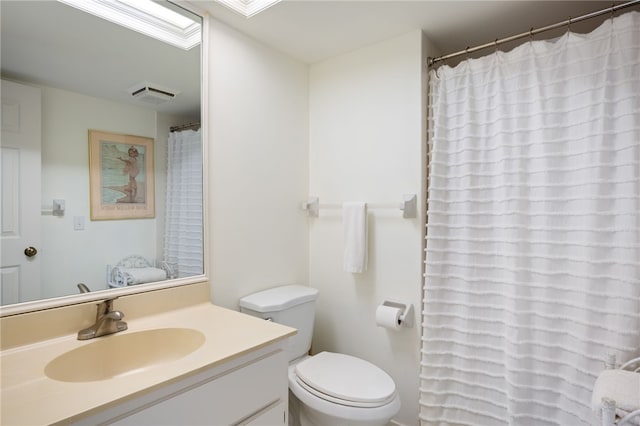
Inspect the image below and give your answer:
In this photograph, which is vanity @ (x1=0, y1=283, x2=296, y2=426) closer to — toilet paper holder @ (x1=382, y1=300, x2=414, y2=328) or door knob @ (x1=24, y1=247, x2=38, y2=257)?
A: door knob @ (x1=24, y1=247, x2=38, y2=257)

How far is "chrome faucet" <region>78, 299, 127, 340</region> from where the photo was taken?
1.15m

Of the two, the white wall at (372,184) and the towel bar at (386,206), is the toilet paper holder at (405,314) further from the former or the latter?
the towel bar at (386,206)

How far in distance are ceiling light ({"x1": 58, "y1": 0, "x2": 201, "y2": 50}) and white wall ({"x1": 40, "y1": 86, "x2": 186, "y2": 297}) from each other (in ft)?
1.11

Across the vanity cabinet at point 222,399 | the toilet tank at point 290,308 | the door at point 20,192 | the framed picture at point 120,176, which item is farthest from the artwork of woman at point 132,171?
the vanity cabinet at point 222,399

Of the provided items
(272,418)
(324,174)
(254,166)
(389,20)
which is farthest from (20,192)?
(389,20)

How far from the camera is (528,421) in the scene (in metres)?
1.47

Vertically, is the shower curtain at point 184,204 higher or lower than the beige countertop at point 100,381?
higher

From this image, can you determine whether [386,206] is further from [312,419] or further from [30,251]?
[30,251]

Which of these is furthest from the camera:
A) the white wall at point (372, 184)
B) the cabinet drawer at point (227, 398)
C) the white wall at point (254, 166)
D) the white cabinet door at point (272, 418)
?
the white wall at point (372, 184)

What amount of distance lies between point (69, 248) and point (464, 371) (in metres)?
1.83

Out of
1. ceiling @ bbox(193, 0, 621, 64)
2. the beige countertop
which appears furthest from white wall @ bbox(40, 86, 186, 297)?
ceiling @ bbox(193, 0, 621, 64)

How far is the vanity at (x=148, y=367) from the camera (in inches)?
31.8

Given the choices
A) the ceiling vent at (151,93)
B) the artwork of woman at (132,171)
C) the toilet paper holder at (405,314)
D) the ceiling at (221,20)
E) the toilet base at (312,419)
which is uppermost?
the ceiling at (221,20)

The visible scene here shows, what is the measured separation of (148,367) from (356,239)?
1.16 m
